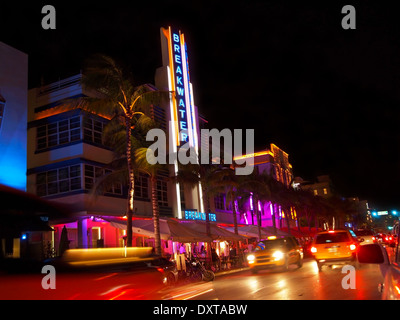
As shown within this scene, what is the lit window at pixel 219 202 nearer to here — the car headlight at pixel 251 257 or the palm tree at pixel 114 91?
the car headlight at pixel 251 257

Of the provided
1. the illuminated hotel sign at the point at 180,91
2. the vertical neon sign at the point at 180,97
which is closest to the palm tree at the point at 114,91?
the vertical neon sign at the point at 180,97

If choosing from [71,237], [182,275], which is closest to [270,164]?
[71,237]

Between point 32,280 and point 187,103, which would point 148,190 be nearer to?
point 187,103

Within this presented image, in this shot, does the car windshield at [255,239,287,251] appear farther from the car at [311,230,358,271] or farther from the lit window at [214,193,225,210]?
the lit window at [214,193,225,210]

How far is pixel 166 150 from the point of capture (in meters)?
22.9

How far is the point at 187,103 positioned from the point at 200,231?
12.8m

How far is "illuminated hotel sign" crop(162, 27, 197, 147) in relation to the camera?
3431 cm

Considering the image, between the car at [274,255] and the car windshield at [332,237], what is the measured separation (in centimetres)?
244

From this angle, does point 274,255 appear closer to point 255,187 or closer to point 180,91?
point 180,91

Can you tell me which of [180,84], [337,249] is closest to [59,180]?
[180,84]

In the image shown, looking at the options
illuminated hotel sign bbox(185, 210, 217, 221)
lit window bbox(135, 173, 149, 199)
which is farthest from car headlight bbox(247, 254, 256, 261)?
illuminated hotel sign bbox(185, 210, 217, 221)

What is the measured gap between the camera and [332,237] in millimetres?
18062
